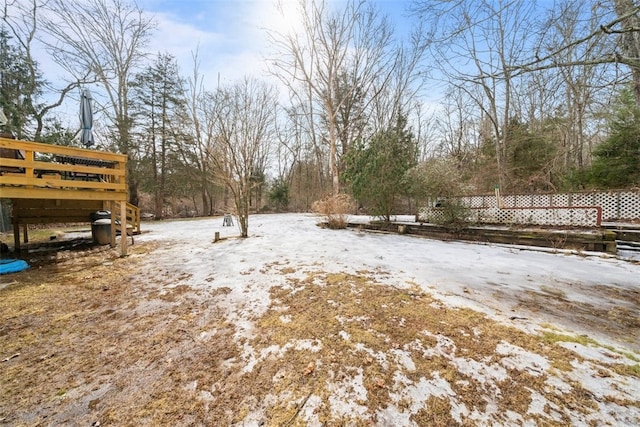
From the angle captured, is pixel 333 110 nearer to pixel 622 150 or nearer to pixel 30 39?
pixel 622 150

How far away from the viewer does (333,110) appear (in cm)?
1320

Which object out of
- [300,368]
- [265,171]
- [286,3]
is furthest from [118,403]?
[265,171]

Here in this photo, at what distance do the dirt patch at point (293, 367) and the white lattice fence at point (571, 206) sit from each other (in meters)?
6.23

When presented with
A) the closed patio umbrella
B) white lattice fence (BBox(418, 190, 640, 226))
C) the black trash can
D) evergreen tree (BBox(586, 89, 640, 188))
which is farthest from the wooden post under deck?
evergreen tree (BBox(586, 89, 640, 188))

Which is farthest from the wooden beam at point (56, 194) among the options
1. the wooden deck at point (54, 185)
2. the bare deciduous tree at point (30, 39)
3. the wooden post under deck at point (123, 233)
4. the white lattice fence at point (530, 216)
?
the bare deciduous tree at point (30, 39)

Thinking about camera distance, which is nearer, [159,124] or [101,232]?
[101,232]

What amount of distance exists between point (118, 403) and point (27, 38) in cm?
1707

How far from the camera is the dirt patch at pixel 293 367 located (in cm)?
136

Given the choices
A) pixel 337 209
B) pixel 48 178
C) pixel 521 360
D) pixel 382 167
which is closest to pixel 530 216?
pixel 382 167

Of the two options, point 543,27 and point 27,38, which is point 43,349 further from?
point 27,38

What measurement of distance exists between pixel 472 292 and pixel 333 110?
39.9ft

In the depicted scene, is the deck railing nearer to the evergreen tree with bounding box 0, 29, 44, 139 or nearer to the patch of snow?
the patch of snow

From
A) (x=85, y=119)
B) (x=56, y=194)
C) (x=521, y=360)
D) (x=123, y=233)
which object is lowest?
(x=521, y=360)

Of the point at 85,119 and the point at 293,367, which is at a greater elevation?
the point at 85,119
